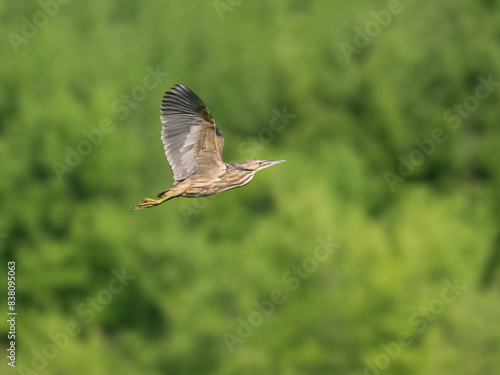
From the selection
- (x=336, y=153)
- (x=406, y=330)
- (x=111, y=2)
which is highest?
(x=406, y=330)

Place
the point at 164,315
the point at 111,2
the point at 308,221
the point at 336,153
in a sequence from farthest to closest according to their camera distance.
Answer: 1. the point at 111,2
2. the point at 336,153
3. the point at 164,315
4. the point at 308,221

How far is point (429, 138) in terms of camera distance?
108ft

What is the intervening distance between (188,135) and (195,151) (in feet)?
0.46

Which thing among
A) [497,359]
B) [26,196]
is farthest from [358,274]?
[26,196]

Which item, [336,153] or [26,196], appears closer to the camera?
[26,196]

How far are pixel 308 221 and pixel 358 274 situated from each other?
162 centimetres

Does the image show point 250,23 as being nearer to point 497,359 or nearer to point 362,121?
point 362,121
